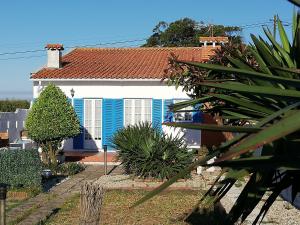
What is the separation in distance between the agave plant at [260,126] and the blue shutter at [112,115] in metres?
17.5

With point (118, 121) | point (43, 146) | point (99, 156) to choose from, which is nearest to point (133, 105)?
point (118, 121)

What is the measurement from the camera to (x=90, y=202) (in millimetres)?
6992

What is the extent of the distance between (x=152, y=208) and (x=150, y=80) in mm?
10973

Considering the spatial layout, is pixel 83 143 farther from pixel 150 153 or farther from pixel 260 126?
pixel 260 126

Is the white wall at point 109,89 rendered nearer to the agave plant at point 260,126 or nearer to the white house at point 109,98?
the white house at point 109,98

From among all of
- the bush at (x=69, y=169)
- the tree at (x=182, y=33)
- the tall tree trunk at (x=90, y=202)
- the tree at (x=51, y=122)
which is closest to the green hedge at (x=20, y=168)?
the bush at (x=69, y=169)

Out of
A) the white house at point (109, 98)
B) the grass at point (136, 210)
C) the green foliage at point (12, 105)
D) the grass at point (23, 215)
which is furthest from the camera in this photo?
the green foliage at point (12, 105)

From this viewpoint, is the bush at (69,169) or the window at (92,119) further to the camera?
the window at (92,119)

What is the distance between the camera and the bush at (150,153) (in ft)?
47.9

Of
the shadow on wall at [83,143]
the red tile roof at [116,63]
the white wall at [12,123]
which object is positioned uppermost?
the red tile roof at [116,63]

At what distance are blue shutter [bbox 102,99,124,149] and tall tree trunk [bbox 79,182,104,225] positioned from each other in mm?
14502

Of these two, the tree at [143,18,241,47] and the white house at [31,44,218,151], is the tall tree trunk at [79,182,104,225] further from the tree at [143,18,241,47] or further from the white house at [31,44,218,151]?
the tree at [143,18,241,47]

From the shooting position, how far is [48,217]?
32.9ft

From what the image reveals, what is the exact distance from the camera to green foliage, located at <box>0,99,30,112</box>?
119 ft
